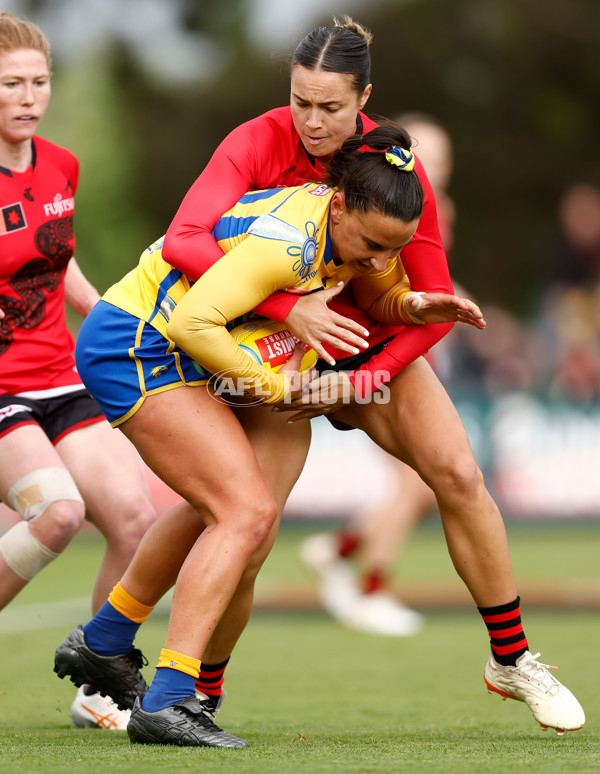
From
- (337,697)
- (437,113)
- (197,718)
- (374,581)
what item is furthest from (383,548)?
(437,113)

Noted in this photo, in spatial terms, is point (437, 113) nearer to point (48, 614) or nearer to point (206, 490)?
point (48, 614)

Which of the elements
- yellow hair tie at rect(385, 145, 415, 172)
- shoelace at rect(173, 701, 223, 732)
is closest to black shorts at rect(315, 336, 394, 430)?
Result: yellow hair tie at rect(385, 145, 415, 172)

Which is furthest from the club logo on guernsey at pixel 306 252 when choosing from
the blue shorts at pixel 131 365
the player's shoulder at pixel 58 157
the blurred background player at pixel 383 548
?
the blurred background player at pixel 383 548

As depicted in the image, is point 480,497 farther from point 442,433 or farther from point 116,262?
point 116,262

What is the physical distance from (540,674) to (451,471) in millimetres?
758

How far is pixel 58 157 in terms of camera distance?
504 centimetres

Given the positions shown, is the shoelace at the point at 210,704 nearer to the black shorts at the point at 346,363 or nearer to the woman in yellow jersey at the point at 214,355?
the woman in yellow jersey at the point at 214,355

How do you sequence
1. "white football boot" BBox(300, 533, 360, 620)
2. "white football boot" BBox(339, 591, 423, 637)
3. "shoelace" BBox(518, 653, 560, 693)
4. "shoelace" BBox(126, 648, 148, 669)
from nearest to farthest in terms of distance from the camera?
"shoelace" BBox(518, 653, 560, 693), "shoelace" BBox(126, 648, 148, 669), "white football boot" BBox(339, 591, 423, 637), "white football boot" BBox(300, 533, 360, 620)

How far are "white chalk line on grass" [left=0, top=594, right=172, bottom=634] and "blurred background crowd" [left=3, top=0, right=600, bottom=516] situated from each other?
7.98 meters

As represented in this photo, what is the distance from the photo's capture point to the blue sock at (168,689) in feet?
12.7

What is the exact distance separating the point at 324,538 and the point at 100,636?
146 inches

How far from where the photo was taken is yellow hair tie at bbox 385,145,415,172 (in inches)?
155

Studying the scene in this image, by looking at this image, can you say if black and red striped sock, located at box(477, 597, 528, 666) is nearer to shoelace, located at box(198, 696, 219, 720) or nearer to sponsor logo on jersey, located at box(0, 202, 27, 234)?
shoelace, located at box(198, 696, 219, 720)

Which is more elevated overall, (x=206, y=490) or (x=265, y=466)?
(x=206, y=490)
